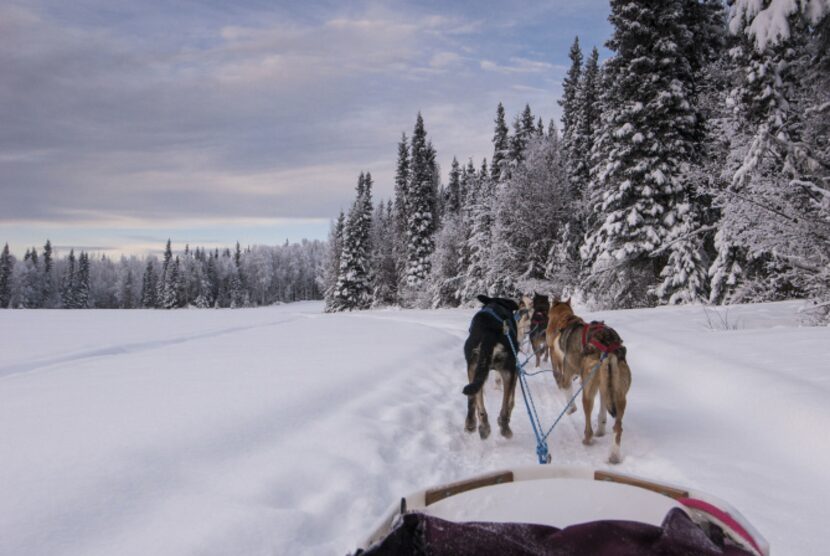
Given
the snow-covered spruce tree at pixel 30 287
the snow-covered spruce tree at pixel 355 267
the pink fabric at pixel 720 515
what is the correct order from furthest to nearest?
the snow-covered spruce tree at pixel 30 287 → the snow-covered spruce tree at pixel 355 267 → the pink fabric at pixel 720 515

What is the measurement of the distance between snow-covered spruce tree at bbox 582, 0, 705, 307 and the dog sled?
18349 millimetres

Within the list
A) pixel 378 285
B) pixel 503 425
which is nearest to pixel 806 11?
pixel 503 425

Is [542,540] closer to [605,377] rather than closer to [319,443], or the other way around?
[319,443]

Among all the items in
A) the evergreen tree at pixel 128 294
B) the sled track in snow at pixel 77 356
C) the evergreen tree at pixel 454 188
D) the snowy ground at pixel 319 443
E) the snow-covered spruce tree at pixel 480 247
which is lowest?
the evergreen tree at pixel 128 294

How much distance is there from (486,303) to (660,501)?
4404mm

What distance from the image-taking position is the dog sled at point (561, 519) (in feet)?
4.04

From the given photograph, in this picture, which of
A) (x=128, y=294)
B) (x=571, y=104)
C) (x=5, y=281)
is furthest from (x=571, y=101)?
(x=128, y=294)

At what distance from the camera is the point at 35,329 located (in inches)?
702

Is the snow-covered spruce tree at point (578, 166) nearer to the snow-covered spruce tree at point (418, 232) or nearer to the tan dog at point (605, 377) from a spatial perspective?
the snow-covered spruce tree at point (418, 232)

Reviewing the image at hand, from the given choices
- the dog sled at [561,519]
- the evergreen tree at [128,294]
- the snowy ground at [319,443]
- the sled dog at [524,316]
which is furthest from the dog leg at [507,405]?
the evergreen tree at [128,294]

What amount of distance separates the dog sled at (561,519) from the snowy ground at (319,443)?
1582mm

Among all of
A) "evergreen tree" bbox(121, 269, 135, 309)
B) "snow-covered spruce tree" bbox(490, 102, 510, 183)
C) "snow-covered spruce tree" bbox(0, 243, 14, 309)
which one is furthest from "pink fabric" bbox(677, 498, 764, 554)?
"evergreen tree" bbox(121, 269, 135, 309)

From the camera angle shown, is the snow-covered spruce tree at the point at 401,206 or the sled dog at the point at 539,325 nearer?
the sled dog at the point at 539,325

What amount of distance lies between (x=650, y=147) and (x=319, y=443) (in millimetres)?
18908
